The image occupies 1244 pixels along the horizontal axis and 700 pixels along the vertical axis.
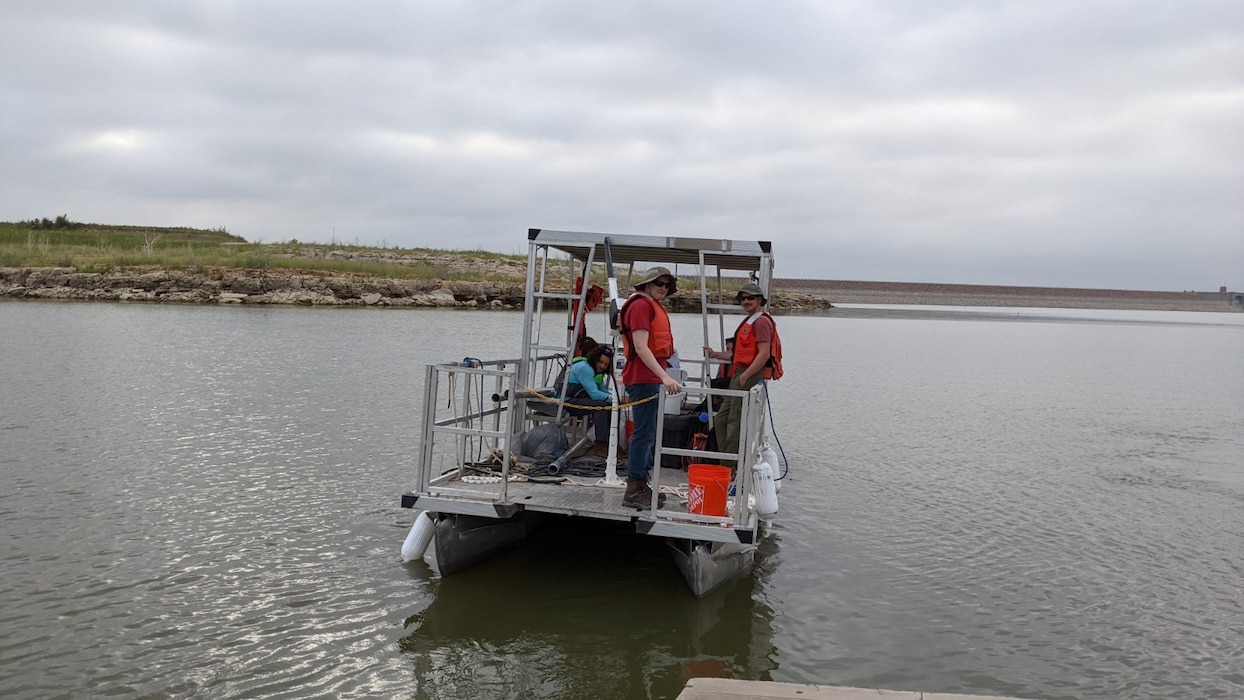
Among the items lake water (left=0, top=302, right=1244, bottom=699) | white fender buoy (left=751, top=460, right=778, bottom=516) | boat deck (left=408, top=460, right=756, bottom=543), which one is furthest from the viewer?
white fender buoy (left=751, top=460, right=778, bottom=516)

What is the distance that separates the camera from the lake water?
600 cm

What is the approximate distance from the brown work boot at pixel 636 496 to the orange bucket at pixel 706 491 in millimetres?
382

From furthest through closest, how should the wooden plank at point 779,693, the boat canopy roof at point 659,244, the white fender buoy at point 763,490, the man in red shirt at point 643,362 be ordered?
1. the boat canopy roof at point 659,244
2. the white fender buoy at point 763,490
3. the man in red shirt at point 643,362
4. the wooden plank at point 779,693

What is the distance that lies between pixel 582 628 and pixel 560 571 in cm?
123

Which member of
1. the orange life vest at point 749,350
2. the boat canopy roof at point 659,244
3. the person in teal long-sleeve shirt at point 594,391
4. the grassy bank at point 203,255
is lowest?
the person in teal long-sleeve shirt at point 594,391

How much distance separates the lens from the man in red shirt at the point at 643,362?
7.03 m

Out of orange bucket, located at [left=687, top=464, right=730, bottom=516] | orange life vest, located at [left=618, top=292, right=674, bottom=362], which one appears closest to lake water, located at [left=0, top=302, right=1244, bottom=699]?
orange bucket, located at [left=687, top=464, right=730, bottom=516]

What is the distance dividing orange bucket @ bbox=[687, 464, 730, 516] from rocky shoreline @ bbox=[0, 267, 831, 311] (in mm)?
40492

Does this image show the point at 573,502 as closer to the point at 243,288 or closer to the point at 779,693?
the point at 779,693

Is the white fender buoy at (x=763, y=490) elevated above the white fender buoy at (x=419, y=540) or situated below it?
above

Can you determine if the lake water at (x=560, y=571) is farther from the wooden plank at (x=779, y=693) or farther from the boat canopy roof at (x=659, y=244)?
the boat canopy roof at (x=659, y=244)

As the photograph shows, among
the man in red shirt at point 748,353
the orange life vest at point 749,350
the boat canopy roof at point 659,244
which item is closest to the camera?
the man in red shirt at point 748,353

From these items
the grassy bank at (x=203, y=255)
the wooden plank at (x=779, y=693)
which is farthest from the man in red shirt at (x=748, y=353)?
the grassy bank at (x=203, y=255)

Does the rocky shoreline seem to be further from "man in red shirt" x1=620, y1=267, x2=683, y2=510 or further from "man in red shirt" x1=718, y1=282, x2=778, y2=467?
"man in red shirt" x1=620, y1=267, x2=683, y2=510
